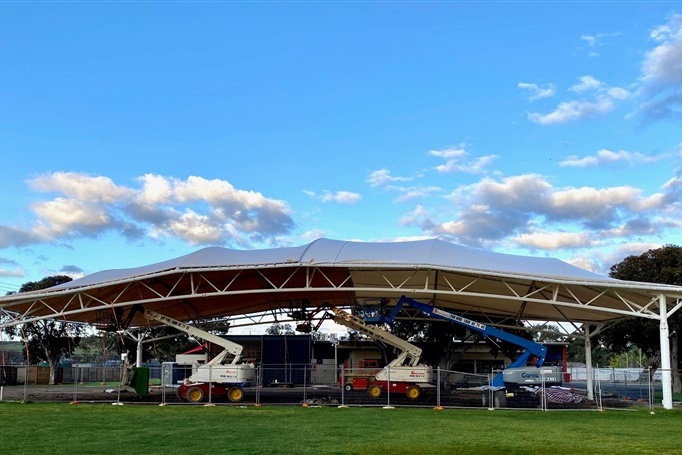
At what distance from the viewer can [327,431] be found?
18.5 metres

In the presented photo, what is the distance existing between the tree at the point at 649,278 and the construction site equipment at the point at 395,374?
19.8 meters

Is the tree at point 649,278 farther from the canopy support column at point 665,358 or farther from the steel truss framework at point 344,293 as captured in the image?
the canopy support column at point 665,358

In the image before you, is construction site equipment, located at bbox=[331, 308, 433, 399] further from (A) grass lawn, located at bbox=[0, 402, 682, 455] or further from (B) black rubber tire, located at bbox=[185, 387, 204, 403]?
(B) black rubber tire, located at bbox=[185, 387, 204, 403]

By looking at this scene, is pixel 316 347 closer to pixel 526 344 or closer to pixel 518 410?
pixel 526 344

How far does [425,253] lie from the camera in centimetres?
2917

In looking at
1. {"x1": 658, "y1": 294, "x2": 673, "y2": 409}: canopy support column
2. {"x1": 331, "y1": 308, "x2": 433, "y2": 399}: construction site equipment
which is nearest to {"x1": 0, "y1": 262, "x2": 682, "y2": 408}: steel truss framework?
{"x1": 658, "y1": 294, "x2": 673, "y2": 409}: canopy support column

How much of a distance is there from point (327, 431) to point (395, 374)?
13.8 metres

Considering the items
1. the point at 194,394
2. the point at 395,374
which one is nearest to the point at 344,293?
the point at 395,374

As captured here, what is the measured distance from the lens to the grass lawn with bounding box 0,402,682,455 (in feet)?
49.7

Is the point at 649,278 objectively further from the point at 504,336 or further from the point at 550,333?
the point at 504,336

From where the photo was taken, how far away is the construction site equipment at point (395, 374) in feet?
104

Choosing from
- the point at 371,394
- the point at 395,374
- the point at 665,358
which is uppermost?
the point at 665,358

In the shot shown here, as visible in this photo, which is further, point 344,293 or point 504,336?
point 344,293

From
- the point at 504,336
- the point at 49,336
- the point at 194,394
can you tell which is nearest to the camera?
the point at 194,394
